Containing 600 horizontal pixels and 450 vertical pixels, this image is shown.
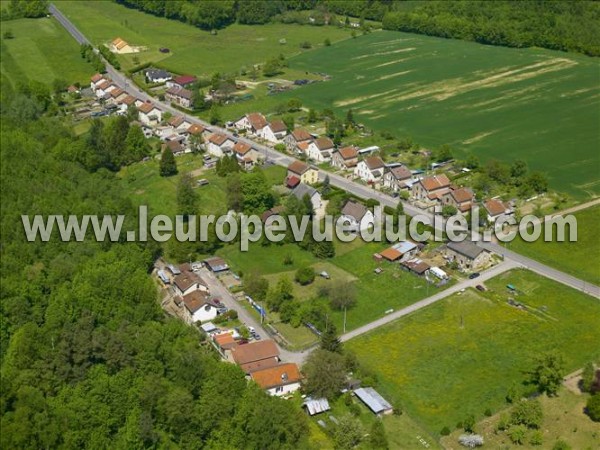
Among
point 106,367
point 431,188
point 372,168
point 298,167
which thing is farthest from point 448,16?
point 106,367

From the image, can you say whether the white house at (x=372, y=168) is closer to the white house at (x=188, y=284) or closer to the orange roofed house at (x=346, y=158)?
the orange roofed house at (x=346, y=158)

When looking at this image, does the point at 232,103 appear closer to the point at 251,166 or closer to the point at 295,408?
the point at 251,166

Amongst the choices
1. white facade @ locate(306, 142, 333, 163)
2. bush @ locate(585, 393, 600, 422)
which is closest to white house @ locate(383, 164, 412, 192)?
white facade @ locate(306, 142, 333, 163)

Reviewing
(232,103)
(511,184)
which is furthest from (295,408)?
(232,103)

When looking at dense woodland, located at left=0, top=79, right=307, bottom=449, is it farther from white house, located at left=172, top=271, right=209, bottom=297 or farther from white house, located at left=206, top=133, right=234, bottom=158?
white house, located at left=206, top=133, right=234, bottom=158

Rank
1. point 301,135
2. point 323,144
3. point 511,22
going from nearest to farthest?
point 323,144, point 301,135, point 511,22

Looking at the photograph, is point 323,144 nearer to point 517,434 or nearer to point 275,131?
point 275,131

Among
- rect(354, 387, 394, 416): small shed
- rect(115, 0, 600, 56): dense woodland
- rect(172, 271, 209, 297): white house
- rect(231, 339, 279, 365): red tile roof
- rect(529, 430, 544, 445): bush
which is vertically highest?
rect(115, 0, 600, 56): dense woodland
